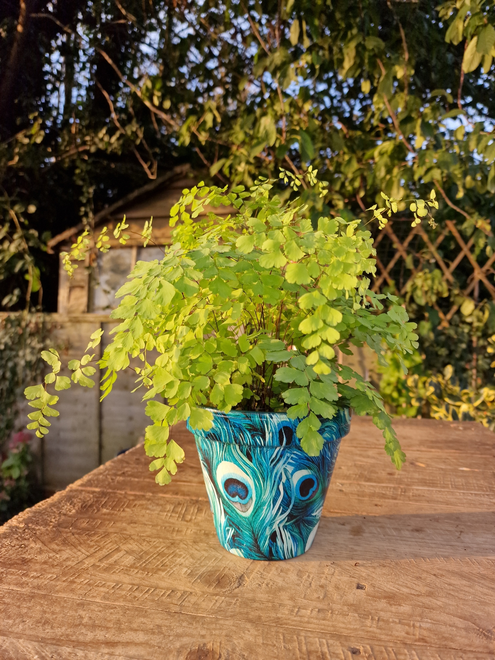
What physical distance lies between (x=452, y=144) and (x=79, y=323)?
2.42 metres

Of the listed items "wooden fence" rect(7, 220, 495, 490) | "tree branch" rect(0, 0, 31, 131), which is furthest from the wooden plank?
"tree branch" rect(0, 0, 31, 131)

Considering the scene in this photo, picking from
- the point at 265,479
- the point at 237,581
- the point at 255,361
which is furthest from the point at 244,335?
the point at 237,581

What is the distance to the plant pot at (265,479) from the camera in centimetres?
57

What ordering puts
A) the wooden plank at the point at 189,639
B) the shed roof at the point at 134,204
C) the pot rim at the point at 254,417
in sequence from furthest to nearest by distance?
the shed roof at the point at 134,204, the pot rim at the point at 254,417, the wooden plank at the point at 189,639

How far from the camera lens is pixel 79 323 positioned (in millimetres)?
2982

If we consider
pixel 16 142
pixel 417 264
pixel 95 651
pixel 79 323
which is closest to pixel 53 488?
pixel 79 323

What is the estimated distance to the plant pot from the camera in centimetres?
57

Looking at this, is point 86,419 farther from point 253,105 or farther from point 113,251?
point 253,105

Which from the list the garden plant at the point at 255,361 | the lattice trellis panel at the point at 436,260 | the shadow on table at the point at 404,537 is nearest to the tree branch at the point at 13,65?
the lattice trellis panel at the point at 436,260

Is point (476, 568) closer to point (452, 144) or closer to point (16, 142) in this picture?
point (452, 144)

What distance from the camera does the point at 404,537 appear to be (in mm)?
688

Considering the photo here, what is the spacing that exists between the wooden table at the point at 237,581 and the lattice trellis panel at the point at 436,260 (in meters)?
1.55

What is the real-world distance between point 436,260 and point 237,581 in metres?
2.11

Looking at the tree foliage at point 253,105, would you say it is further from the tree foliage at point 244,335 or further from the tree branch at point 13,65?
the tree foliage at point 244,335
